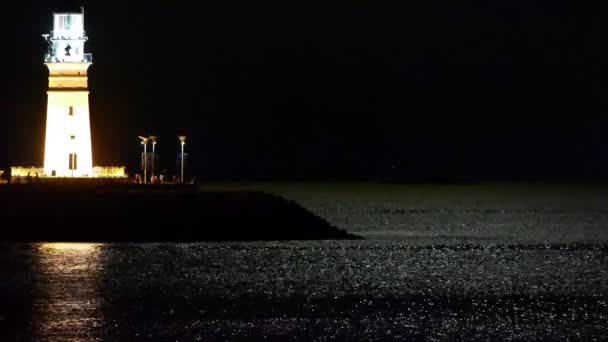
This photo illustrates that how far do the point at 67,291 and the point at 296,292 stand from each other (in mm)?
4862

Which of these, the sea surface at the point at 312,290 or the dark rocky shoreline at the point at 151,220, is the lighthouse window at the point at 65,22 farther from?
the sea surface at the point at 312,290

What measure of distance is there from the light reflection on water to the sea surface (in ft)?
0.12

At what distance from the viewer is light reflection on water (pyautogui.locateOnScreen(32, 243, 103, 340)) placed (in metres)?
23.3

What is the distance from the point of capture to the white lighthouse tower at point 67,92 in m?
61.4

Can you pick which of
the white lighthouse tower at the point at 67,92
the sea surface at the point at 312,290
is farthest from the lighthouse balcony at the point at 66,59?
the sea surface at the point at 312,290

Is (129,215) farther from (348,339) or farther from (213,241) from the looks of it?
(348,339)

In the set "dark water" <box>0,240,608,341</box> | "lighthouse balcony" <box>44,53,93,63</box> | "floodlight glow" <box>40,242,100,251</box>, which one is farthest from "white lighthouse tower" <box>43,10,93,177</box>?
"dark water" <box>0,240,608,341</box>

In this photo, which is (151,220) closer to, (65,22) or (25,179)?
(65,22)

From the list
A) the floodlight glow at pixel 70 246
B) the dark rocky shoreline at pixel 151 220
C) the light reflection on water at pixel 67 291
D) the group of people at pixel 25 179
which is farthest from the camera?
the group of people at pixel 25 179

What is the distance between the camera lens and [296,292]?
2908 cm

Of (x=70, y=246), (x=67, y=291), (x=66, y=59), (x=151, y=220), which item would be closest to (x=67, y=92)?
(x=66, y=59)

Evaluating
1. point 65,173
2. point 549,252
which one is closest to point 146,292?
point 549,252

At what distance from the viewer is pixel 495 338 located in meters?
22.7

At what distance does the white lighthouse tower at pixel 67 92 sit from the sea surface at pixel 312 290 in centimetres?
1948
